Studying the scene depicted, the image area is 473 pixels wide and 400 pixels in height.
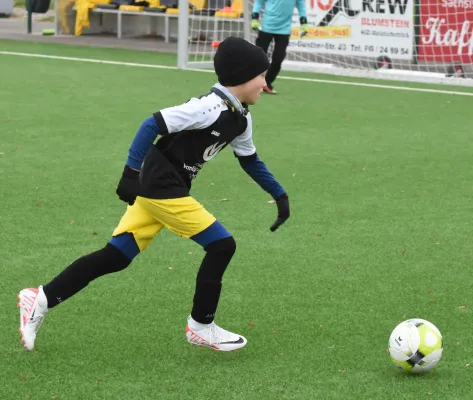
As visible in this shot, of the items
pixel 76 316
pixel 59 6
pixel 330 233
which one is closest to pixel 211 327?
pixel 76 316

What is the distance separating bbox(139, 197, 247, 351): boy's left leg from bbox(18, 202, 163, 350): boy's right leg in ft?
0.37

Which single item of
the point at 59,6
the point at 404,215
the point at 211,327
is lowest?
the point at 59,6

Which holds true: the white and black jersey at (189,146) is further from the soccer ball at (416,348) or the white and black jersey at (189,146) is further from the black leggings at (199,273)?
the soccer ball at (416,348)

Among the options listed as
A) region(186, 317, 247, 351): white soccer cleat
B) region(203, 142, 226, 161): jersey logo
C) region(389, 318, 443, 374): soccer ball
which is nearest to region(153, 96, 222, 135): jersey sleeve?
region(203, 142, 226, 161): jersey logo

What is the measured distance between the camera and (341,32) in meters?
17.6

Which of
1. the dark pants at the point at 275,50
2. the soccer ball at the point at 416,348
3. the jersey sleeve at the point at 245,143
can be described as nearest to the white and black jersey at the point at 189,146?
the jersey sleeve at the point at 245,143

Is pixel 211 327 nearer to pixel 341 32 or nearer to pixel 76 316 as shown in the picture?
pixel 76 316

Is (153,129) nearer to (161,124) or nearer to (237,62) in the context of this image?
(161,124)

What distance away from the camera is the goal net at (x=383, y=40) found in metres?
16.7

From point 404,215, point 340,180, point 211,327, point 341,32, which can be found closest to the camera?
point 211,327

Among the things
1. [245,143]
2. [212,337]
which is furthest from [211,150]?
[212,337]

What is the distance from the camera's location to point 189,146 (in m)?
4.80

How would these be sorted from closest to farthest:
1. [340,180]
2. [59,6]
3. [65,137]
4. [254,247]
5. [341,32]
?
[254,247] → [340,180] → [65,137] → [341,32] → [59,6]

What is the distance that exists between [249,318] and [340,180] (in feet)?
12.5
